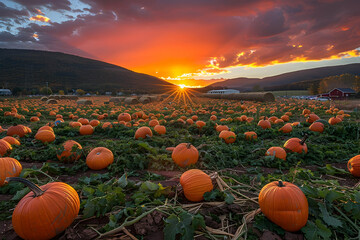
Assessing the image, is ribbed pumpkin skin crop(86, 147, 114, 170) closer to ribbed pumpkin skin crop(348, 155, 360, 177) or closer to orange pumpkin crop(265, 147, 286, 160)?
orange pumpkin crop(265, 147, 286, 160)

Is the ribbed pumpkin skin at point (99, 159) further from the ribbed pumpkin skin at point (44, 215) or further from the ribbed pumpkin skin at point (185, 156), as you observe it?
the ribbed pumpkin skin at point (44, 215)

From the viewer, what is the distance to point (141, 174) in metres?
3.90

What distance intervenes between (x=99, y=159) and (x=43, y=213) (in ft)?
6.47

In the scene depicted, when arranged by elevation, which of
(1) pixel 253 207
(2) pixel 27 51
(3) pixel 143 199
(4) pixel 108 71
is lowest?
(1) pixel 253 207

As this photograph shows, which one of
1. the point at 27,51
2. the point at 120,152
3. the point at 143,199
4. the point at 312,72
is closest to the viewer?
the point at 143,199

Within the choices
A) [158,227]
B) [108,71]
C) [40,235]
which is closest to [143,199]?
[158,227]

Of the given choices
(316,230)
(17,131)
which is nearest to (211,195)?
(316,230)

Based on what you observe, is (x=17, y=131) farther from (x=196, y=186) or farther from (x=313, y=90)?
(x=313, y=90)

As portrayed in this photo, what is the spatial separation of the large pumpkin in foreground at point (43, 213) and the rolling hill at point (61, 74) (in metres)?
87.3

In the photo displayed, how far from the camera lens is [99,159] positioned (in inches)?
162

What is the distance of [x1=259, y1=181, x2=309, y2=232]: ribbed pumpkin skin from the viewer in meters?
2.15

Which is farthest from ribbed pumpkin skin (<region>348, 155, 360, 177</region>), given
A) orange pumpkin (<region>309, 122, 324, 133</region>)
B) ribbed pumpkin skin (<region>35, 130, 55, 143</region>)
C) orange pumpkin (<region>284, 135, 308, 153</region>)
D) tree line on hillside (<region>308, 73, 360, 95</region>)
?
tree line on hillside (<region>308, 73, 360, 95</region>)

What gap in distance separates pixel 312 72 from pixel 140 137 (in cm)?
20037

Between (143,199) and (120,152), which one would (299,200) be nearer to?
(143,199)
